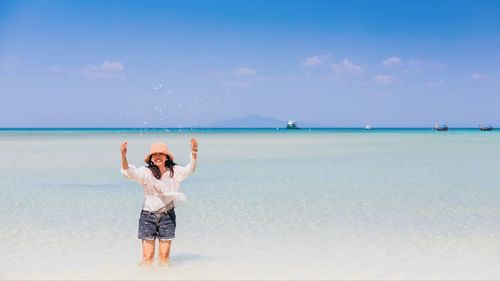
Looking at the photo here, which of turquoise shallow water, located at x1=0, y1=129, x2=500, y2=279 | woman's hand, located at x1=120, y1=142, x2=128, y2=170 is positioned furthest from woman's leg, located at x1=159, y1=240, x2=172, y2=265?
woman's hand, located at x1=120, y1=142, x2=128, y2=170

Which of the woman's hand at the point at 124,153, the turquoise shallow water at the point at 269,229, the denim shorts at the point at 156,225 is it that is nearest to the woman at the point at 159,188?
the denim shorts at the point at 156,225

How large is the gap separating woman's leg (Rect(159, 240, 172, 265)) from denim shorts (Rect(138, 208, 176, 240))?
111 millimetres

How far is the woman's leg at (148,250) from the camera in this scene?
609 cm

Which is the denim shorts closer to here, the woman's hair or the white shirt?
the white shirt

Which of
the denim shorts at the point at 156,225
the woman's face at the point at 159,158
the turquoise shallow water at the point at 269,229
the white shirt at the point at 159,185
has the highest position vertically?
the woman's face at the point at 159,158

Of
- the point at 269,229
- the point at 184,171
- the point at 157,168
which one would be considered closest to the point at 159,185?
the point at 157,168

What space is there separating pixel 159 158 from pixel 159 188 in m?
0.32

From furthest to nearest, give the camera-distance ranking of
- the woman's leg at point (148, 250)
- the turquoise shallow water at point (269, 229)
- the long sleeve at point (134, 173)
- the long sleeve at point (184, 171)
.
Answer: the turquoise shallow water at point (269, 229), the woman's leg at point (148, 250), the long sleeve at point (184, 171), the long sleeve at point (134, 173)

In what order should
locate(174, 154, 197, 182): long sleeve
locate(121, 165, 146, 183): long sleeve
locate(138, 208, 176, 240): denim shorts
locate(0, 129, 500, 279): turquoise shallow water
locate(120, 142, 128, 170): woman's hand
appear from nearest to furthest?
locate(120, 142, 128, 170): woman's hand → locate(121, 165, 146, 183): long sleeve → locate(174, 154, 197, 182): long sleeve → locate(138, 208, 176, 240): denim shorts → locate(0, 129, 500, 279): turquoise shallow water

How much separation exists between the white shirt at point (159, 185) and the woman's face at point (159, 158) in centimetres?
11

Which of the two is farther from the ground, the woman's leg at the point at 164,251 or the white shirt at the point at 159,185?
the white shirt at the point at 159,185

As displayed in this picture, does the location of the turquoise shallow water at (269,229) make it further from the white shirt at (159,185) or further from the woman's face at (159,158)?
the woman's face at (159,158)

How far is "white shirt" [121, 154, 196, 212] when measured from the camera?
5.81 m

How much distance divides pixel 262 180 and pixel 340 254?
8962mm
